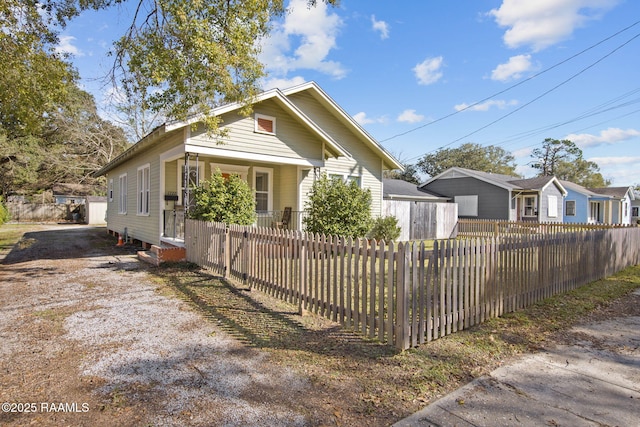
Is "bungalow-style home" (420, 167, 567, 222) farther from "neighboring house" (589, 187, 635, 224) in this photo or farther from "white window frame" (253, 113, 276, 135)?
"white window frame" (253, 113, 276, 135)

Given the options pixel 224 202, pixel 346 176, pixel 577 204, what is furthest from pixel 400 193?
pixel 577 204

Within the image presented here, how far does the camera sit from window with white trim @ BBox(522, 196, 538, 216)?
27.2 meters

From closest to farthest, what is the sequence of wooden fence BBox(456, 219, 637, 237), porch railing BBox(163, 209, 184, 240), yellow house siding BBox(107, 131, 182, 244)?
porch railing BBox(163, 209, 184, 240) < yellow house siding BBox(107, 131, 182, 244) < wooden fence BBox(456, 219, 637, 237)

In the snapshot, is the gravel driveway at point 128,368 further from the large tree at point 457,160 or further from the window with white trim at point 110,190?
the large tree at point 457,160

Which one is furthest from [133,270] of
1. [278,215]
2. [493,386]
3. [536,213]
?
[536,213]

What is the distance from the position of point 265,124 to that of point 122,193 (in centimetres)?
930

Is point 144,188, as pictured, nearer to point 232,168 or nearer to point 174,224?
point 174,224

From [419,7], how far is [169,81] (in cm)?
1058

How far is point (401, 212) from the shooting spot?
17.8 m

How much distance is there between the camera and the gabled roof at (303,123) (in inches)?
385

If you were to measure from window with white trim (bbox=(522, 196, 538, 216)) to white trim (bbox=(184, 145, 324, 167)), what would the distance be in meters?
22.1

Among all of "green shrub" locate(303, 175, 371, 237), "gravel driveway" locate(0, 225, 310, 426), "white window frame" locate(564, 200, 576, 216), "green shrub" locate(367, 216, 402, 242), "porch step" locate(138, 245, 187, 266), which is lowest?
"gravel driveway" locate(0, 225, 310, 426)

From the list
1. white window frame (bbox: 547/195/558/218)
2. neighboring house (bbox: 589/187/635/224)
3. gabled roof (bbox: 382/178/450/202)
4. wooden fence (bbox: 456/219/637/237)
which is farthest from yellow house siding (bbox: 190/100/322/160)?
neighboring house (bbox: 589/187/635/224)

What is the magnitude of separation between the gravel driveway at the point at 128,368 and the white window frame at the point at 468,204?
25.8 meters
